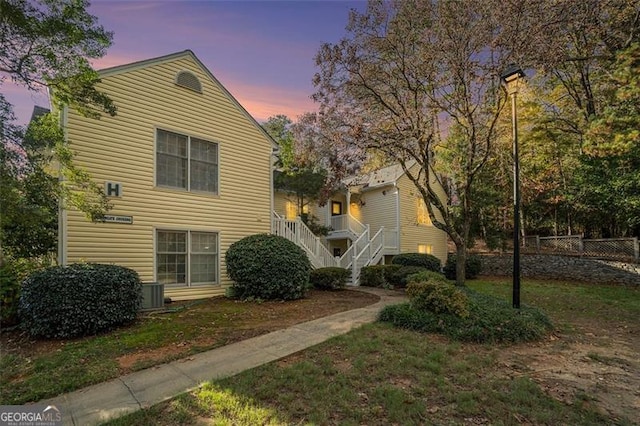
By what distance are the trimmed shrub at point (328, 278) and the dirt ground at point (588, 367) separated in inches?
269

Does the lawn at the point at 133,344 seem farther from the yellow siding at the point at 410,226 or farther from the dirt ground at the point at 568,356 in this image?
the yellow siding at the point at 410,226

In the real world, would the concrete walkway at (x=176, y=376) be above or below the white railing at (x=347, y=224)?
below

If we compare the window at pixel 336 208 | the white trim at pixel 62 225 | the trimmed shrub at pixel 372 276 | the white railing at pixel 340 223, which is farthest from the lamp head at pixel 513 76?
the window at pixel 336 208

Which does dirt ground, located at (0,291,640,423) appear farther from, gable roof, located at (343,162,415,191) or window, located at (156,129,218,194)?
gable roof, located at (343,162,415,191)

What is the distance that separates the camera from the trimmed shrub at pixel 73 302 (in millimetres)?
6055

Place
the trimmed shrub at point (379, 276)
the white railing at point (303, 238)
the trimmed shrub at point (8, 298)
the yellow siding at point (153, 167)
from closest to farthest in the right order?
the trimmed shrub at point (8, 298) → the yellow siding at point (153, 167) → the white railing at point (303, 238) → the trimmed shrub at point (379, 276)

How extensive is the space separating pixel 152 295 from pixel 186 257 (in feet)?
5.47

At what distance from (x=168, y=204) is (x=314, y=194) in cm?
757

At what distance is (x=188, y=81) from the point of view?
405 inches

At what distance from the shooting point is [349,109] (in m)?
10.5

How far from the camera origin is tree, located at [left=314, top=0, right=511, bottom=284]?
8672 millimetres

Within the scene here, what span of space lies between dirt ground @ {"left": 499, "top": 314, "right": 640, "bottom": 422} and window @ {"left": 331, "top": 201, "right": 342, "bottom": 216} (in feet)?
46.2

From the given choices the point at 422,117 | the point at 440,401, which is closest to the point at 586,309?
the point at 422,117

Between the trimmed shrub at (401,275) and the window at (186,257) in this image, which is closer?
the window at (186,257)
